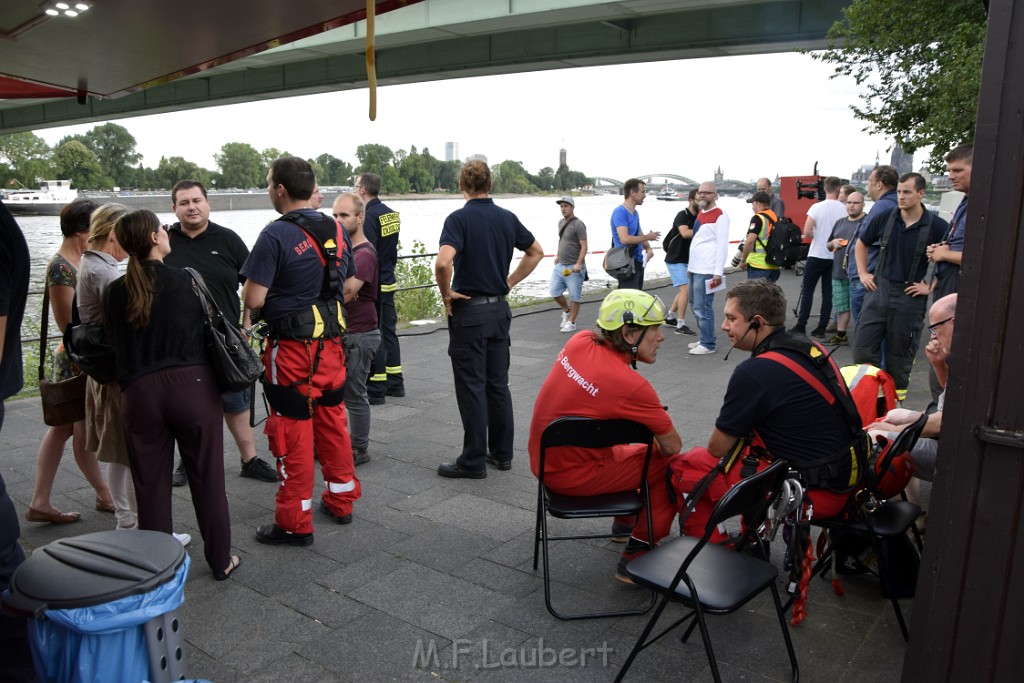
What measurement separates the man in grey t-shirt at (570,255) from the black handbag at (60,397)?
21.8 ft

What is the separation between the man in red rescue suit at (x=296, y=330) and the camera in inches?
156

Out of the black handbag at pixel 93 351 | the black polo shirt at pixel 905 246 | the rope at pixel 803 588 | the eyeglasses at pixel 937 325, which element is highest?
the black polo shirt at pixel 905 246

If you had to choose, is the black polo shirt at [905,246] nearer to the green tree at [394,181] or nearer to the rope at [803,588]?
the rope at [803,588]

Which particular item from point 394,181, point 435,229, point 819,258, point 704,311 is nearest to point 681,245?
point 704,311

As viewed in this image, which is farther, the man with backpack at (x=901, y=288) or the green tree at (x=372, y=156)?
the green tree at (x=372, y=156)

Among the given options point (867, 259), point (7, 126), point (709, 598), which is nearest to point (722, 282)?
point (867, 259)

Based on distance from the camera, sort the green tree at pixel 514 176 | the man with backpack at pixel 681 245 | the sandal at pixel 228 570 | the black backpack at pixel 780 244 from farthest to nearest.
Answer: the green tree at pixel 514 176
the man with backpack at pixel 681 245
the black backpack at pixel 780 244
the sandal at pixel 228 570

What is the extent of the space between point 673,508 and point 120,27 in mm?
3233

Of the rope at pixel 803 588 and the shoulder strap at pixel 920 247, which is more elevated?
the shoulder strap at pixel 920 247

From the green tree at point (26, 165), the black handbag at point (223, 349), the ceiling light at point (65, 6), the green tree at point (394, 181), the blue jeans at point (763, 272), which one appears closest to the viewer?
the ceiling light at point (65, 6)

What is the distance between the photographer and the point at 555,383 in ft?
11.4

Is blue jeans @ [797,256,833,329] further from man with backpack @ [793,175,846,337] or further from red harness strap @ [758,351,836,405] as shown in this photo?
red harness strap @ [758,351,836,405]

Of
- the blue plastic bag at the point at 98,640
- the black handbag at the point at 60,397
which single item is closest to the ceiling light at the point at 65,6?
the black handbag at the point at 60,397

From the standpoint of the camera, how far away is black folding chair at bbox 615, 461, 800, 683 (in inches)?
103
